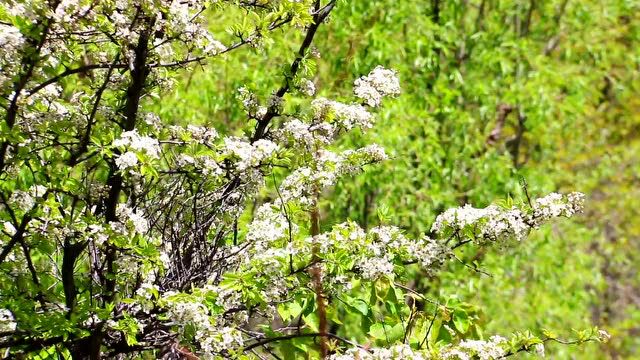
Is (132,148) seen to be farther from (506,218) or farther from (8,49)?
(506,218)

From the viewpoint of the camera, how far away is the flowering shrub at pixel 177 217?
274 cm

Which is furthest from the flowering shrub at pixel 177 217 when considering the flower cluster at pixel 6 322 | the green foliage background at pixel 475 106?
the green foliage background at pixel 475 106

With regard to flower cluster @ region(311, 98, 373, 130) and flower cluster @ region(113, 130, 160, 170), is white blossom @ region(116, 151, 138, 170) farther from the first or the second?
flower cluster @ region(311, 98, 373, 130)

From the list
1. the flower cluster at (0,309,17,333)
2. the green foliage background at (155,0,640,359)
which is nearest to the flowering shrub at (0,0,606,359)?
the flower cluster at (0,309,17,333)

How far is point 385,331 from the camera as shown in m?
3.23

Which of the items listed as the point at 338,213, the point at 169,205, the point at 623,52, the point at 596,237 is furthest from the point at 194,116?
the point at 596,237

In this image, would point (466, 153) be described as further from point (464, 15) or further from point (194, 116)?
point (194, 116)

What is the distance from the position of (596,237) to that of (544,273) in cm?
323

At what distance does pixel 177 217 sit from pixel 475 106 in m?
6.81

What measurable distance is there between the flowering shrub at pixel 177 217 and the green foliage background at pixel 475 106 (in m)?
4.14

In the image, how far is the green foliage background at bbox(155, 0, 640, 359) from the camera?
8.22 metres

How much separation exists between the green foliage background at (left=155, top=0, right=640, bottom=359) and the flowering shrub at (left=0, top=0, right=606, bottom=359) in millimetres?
4137

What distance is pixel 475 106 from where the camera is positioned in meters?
9.70

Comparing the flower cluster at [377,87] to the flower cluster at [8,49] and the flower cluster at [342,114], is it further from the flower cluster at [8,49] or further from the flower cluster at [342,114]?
the flower cluster at [8,49]
